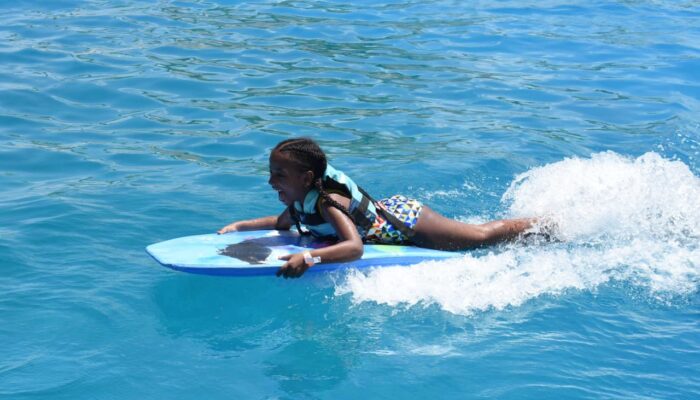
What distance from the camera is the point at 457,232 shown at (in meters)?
6.60

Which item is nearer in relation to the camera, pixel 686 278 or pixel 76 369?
pixel 76 369

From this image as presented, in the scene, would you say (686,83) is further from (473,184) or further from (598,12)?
(473,184)

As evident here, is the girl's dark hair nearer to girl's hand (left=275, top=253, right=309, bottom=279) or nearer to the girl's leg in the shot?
girl's hand (left=275, top=253, right=309, bottom=279)

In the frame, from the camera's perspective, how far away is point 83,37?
12578 millimetres

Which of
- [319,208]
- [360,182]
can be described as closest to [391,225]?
[319,208]

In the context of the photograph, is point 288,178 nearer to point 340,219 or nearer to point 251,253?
point 340,219

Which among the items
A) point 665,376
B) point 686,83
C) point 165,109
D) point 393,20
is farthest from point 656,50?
point 665,376

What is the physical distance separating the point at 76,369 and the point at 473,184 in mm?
4177

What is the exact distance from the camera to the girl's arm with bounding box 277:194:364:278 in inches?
225

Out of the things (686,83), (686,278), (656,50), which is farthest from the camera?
(656,50)

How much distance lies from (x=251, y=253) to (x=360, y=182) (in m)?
2.24

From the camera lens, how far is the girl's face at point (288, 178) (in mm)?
5875

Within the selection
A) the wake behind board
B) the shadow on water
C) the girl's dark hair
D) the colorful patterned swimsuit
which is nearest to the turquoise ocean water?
the shadow on water

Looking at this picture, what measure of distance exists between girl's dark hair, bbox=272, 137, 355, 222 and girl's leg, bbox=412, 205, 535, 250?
0.72 m
